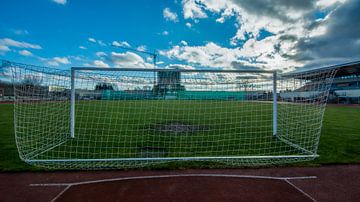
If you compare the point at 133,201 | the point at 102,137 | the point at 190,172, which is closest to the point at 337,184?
the point at 190,172

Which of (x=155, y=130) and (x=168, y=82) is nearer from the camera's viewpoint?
(x=168, y=82)

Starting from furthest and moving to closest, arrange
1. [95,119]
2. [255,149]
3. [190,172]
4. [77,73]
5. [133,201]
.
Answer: [95,119]
[77,73]
[255,149]
[190,172]
[133,201]

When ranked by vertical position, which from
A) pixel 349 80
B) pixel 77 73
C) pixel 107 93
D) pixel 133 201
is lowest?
pixel 133 201

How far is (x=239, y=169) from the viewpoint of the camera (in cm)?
350

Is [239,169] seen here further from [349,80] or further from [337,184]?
[349,80]

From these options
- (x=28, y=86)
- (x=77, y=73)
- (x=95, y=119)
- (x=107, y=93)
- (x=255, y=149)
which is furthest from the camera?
(x=95, y=119)

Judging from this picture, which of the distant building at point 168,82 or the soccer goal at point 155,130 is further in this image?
the distant building at point 168,82

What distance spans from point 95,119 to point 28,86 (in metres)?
5.33

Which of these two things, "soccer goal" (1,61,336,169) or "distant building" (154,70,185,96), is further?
"distant building" (154,70,185,96)

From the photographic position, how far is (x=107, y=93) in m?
6.25

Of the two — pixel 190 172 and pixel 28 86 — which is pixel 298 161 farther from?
pixel 28 86

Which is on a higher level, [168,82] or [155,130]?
[168,82]

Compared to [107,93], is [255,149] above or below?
below

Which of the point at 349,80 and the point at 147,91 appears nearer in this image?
the point at 147,91
